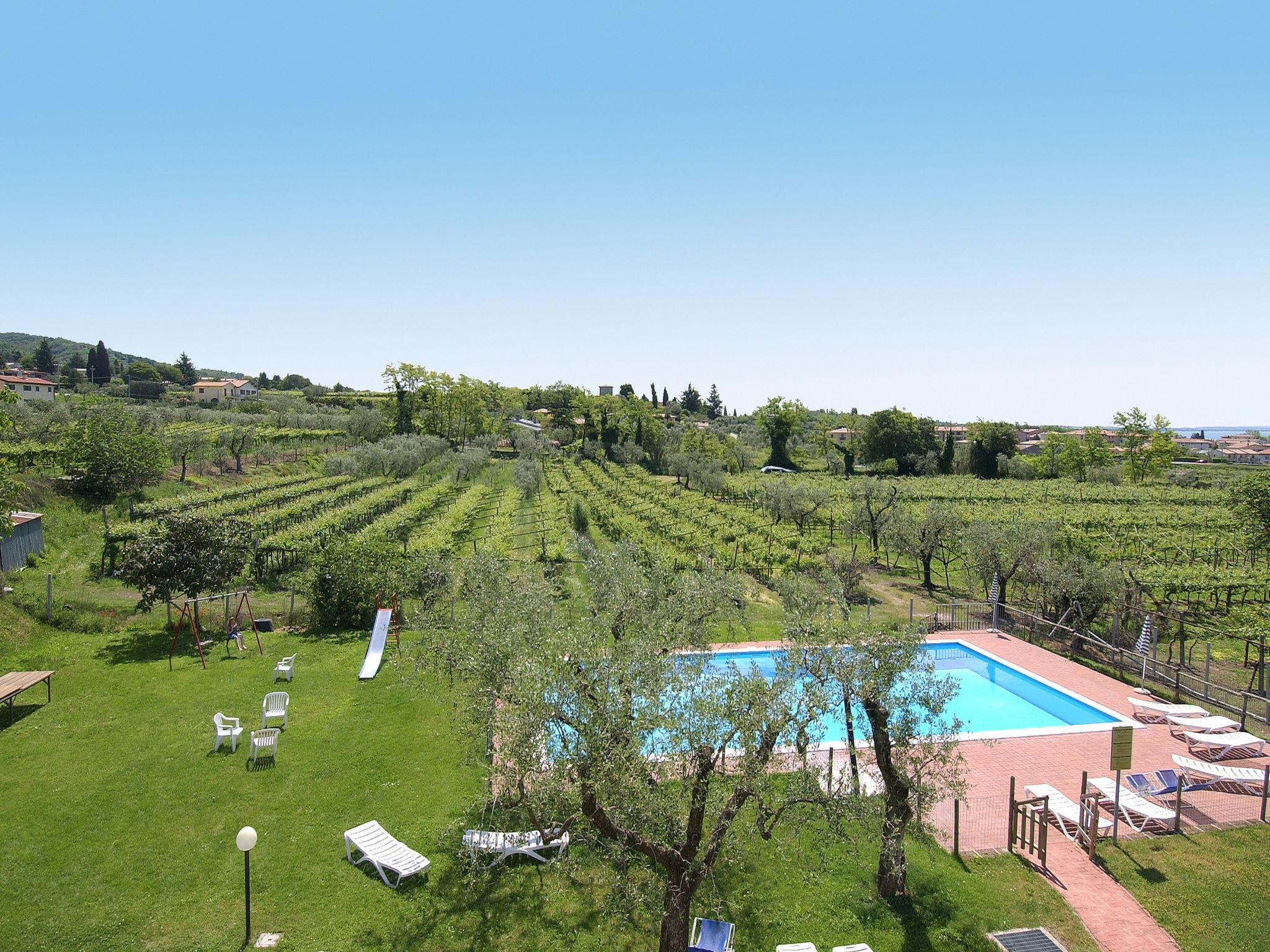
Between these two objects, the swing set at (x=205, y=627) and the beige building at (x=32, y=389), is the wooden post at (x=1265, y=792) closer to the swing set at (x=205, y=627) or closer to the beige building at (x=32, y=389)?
the swing set at (x=205, y=627)

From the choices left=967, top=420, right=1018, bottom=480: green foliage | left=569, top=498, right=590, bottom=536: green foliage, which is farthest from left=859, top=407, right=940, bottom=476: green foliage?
left=569, top=498, right=590, bottom=536: green foliage

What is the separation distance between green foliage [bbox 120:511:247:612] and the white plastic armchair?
10.7ft

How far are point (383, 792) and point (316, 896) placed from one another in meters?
2.34

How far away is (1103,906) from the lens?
873cm

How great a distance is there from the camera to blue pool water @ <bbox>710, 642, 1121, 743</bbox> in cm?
1504

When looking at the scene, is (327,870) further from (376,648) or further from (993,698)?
(993,698)

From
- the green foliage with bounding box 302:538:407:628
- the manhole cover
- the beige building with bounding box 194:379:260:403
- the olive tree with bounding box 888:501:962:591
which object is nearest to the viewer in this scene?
the manhole cover

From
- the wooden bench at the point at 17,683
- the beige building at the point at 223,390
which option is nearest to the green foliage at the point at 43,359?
the beige building at the point at 223,390

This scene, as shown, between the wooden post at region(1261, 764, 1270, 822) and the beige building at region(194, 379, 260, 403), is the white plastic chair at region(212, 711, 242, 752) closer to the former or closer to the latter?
the wooden post at region(1261, 764, 1270, 822)

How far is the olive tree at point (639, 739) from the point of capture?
6.80 meters

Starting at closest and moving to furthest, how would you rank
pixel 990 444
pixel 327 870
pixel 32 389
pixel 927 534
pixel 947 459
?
pixel 327 870, pixel 927 534, pixel 32 389, pixel 990 444, pixel 947 459

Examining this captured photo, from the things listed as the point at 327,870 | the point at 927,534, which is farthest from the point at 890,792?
the point at 927,534

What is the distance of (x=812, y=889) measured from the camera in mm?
8875

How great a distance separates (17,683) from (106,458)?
21.0m
